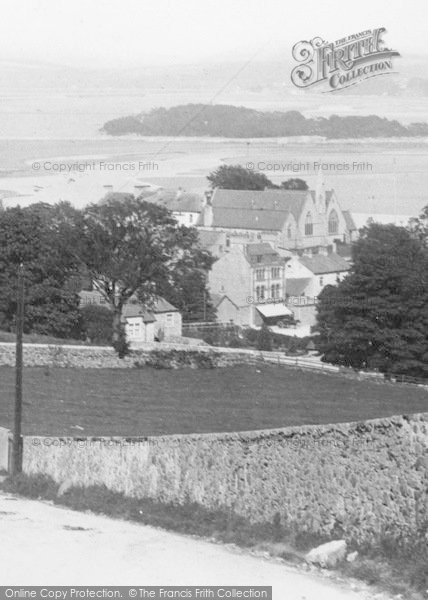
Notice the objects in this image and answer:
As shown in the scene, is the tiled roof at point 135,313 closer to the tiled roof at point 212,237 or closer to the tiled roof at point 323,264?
the tiled roof at point 323,264

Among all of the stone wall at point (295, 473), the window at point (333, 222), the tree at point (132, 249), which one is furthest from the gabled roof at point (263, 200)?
the stone wall at point (295, 473)

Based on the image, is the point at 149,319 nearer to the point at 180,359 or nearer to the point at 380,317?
the point at 380,317

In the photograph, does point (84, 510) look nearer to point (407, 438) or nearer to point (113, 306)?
point (407, 438)

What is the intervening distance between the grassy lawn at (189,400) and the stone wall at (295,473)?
5.61m

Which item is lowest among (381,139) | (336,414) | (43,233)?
(336,414)

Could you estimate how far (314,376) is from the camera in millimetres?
31984

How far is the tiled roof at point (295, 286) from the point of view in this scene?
66650 millimetres

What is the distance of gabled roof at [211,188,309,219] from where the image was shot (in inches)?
3340

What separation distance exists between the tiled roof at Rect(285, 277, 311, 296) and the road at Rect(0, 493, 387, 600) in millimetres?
56233

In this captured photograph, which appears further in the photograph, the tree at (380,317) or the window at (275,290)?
the window at (275,290)

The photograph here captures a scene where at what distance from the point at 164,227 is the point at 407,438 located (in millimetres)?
29810

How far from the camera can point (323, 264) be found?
2847 inches

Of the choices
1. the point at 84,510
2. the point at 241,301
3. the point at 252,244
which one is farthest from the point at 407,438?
the point at 252,244

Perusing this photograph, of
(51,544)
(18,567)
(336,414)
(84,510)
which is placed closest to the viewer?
(18,567)
